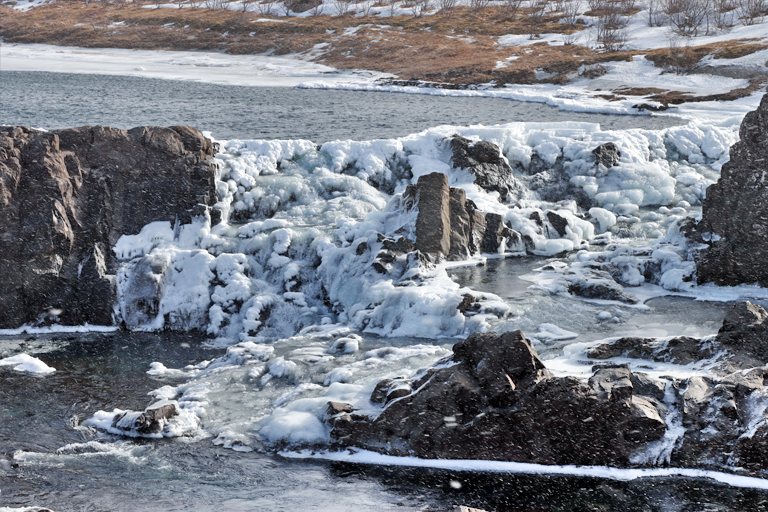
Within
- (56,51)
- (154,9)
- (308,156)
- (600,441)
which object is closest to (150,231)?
(308,156)

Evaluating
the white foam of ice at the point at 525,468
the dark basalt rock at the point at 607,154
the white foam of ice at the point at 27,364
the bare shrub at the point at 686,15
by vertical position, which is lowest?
the white foam of ice at the point at 525,468

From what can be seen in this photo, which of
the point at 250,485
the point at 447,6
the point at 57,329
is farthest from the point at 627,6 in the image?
the point at 250,485

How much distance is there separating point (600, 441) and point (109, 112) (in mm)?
29444

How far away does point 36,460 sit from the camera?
11805mm

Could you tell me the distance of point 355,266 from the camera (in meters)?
19.7

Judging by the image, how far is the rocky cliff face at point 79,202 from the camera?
19.1 metres

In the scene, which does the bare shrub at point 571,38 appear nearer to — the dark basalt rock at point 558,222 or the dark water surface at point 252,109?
the dark water surface at point 252,109

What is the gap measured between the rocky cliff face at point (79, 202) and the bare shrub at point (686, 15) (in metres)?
55.5

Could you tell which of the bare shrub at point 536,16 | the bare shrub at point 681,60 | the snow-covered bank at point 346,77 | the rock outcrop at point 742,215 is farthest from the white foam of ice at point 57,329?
the bare shrub at point 536,16

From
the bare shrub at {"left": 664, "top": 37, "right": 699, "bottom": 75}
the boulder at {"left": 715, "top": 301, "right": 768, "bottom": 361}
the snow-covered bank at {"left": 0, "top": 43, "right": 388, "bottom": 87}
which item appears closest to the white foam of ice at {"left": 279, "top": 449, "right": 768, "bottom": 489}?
the boulder at {"left": 715, "top": 301, "right": 768, "bottom": 361}

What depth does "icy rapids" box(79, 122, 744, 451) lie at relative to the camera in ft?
47.5

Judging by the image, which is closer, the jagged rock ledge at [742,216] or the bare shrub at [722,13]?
the jagged rock ledge at [742,216]

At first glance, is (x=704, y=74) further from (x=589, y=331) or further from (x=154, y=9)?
(x=154, y=9)

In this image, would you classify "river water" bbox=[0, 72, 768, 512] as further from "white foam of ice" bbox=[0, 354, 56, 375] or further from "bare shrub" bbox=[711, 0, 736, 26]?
"bare shrub" bbox=[711, 0, 736, 26]
